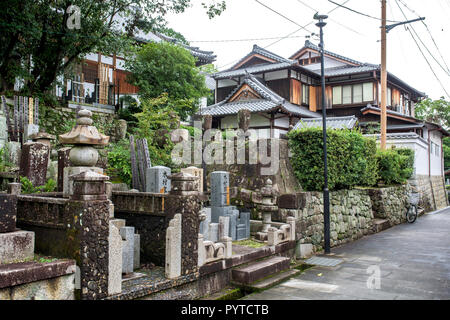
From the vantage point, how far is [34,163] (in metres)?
10.1

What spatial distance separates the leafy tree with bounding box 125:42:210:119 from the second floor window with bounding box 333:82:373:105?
1683 centimetres

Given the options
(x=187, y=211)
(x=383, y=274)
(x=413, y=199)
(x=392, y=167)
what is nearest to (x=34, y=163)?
(x=187, y=211)

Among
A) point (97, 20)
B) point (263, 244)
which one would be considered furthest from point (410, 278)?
point (97, 20)

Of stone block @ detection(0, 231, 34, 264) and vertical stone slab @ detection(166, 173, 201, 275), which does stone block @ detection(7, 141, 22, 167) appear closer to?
vertical stone slab @ detection(166, 173, 201, 275)

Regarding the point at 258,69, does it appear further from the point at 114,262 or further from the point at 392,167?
the point at 114,262

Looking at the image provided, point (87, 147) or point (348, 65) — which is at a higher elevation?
point (348, 65)

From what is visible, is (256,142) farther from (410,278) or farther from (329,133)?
(410,278)

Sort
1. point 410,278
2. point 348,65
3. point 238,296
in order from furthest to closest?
point 348,65, point 410,278, point 238,296

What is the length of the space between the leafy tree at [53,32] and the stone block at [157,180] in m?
8.29

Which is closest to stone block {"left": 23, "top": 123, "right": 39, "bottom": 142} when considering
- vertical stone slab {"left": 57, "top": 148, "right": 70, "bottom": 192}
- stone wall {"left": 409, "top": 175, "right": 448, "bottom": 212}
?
vertical stone slab {"left": 57, "top": 148, "right": 70, "bottom": 192}

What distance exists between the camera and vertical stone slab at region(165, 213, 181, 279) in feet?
22.0
